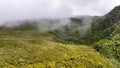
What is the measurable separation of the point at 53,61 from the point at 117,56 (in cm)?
5122

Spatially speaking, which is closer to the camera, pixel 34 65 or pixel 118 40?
pixel 34 65

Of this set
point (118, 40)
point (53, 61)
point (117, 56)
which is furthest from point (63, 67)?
point (118, 40)

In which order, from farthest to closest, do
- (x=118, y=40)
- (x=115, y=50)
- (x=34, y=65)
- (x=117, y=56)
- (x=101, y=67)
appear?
(x=118, y=40)
(x=115, y=50)
(x=117, y=56)
(x=101, y=67)
(x=34, y=65)

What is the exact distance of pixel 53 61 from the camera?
55.6 m

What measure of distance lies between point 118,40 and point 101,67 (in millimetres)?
66825

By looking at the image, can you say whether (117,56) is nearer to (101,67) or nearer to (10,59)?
(101,67)

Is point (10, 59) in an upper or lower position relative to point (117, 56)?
upper

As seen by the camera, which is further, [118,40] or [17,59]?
[118,40]

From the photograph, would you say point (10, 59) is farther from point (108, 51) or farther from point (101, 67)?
point (108, 51)

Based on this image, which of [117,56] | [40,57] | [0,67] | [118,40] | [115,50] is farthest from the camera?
[118,40]

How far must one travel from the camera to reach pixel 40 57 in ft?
191

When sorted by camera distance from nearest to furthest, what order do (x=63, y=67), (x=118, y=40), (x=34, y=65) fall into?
(x=34, y=65) < (x=63, y=67) < (x=118, y=40)

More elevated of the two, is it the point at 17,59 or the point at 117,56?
the point at 17,59

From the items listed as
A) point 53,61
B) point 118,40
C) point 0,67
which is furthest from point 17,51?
point 118,40
